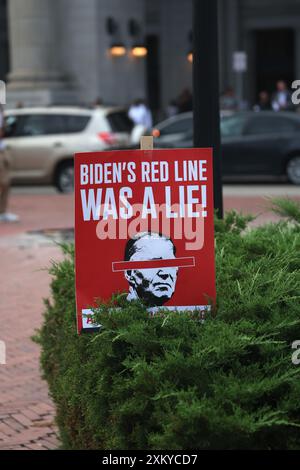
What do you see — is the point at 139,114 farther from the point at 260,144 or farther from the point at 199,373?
the point at 199,373

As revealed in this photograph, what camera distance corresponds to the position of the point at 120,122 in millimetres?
21766

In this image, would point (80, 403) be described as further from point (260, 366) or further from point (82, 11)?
point (82, 11)

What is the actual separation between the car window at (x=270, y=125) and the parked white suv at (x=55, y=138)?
2686 millimetres

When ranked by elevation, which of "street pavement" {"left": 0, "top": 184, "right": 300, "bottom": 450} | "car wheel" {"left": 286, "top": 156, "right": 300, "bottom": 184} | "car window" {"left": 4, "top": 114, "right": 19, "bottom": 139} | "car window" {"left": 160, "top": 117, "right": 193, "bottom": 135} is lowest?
"car wheel" {"left": 286, "top": 156, "right": 300, "bottom": 184}

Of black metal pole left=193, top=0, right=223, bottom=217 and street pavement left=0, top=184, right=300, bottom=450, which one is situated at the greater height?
black metal pole left=193, top=0, right=223, bottom=217

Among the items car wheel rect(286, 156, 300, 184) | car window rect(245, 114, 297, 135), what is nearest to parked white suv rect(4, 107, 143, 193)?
car window rect(245, 114, 297, 135)

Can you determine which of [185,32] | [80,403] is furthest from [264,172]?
[185,32]

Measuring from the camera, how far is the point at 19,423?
6172 mm

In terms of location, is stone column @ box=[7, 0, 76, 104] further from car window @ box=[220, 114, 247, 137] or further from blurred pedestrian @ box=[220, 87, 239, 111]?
car window @ box=[220, 114, 247, 137]

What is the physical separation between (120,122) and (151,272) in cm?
1786

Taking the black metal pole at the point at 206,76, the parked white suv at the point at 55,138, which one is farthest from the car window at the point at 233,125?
the black metal pole at the point at 206,76

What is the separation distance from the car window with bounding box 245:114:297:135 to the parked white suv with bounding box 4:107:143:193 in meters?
2.69

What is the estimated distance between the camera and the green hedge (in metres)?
3.29

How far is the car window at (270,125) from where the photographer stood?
21.7 m
